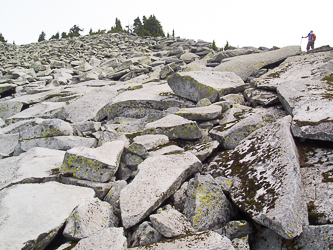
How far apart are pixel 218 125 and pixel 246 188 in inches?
123

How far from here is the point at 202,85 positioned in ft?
27.2

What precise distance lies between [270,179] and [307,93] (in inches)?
157

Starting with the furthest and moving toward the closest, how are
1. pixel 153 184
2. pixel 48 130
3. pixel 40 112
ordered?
pixel 40 112 < pixel 48 130 < pixel 153 184

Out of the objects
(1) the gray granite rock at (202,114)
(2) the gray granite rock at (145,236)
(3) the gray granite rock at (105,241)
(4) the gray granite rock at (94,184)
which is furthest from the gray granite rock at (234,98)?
(3) the gray granite rock at (105,241)

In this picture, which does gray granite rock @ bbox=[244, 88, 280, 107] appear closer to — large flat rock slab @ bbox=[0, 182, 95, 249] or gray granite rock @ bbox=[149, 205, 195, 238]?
gray granite rock @ bbox=[149, 205, 195, 238]

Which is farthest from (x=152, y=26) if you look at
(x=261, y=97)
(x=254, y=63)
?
(x=261, y=97)

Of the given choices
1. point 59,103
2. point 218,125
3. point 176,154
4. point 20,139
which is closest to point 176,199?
point 176,154

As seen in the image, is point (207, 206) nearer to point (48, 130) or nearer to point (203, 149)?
point (203, 149)

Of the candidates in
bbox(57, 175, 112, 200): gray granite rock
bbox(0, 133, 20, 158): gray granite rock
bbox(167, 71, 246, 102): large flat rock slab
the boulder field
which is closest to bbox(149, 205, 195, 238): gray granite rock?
the boulder field

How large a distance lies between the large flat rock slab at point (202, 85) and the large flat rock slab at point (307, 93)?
1.21 m

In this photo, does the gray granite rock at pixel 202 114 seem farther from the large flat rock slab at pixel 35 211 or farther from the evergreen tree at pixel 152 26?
the evergreen tree at pixel 152 26

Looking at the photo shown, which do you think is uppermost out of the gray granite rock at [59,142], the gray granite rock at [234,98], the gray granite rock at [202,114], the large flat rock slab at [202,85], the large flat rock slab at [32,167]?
the large flat rock slab at [202,85]

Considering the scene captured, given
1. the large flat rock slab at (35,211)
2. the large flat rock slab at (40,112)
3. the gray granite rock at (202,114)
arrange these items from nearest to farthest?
the large flat rock slab at (35,211) → the gray granite rock at (202,114) → the large flat rock slab at (40,112)

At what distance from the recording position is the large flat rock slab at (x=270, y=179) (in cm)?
291
